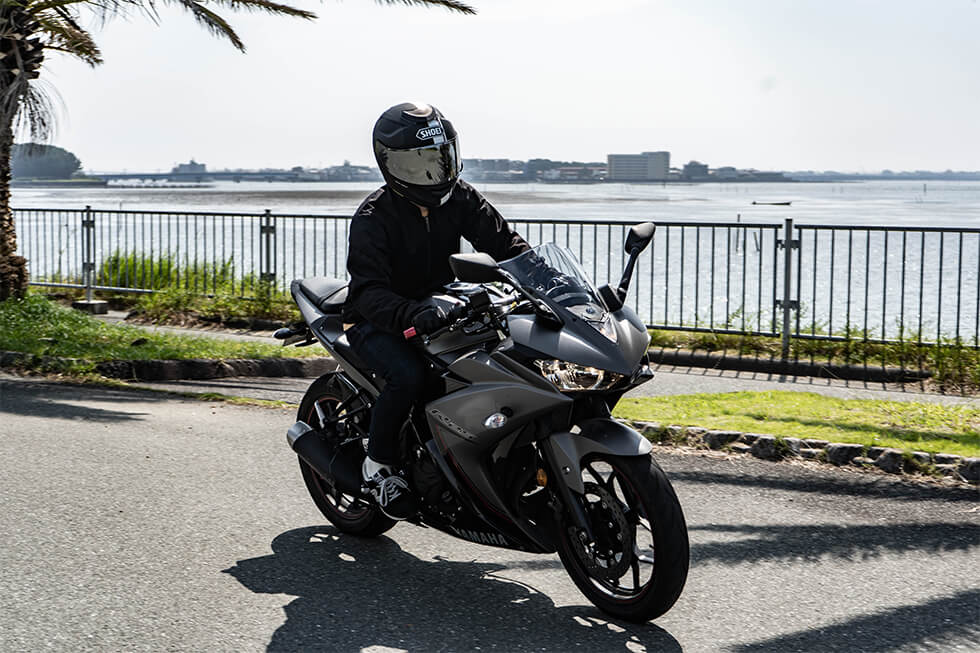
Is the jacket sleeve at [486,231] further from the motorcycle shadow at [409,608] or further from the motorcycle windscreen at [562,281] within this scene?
the motorcycle shadow at [409,608]

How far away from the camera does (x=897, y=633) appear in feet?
14.3

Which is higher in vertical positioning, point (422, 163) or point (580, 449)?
point (422, 163)

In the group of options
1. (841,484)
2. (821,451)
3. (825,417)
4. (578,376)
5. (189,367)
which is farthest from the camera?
(189,367)

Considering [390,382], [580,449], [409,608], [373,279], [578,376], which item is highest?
[373,279]

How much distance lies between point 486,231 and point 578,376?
1.36 metres

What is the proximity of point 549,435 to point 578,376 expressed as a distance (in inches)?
13.2

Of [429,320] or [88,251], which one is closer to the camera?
[429,320]

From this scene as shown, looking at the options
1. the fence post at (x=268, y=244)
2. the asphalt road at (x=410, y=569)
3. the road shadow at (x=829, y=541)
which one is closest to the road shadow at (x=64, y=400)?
the asphalt road at (x=410, y=569)

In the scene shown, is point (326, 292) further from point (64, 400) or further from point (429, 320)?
point (64, 400)

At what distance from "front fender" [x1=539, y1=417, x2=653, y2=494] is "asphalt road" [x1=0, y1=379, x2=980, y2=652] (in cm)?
60

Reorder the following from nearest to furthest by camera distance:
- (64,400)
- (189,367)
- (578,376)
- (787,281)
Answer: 1. (578,376)
2. (64,400)
3. (189,367)
4. (787,281)

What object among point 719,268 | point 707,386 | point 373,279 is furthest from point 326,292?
point 719,268

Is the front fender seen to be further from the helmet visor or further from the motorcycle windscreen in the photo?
the helmet visor

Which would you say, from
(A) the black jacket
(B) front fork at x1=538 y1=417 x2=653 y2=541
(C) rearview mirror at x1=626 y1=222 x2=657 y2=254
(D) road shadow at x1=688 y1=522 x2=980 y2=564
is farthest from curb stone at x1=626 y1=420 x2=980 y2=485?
(B) front fork at x1=538 y1=417 x2=653 y2=541
